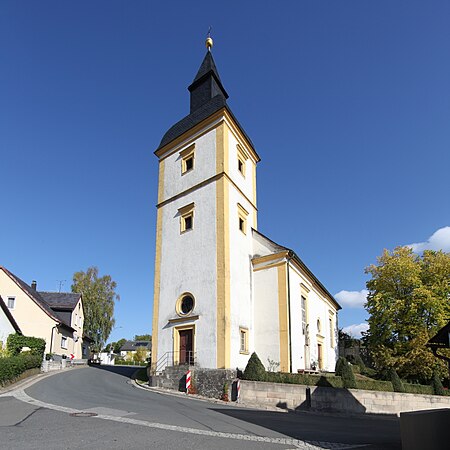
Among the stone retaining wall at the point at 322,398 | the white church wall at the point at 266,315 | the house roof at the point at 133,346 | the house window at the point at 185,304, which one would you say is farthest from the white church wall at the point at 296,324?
the house roof at the point at 133,346

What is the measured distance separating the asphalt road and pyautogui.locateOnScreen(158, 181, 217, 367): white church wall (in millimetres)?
4955

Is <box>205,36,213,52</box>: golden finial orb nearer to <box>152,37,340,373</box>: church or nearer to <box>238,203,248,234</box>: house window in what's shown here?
<box>152,37,340,373</box>: church

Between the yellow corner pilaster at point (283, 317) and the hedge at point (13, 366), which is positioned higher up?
the yellow corner pilaster at point (283, 317)

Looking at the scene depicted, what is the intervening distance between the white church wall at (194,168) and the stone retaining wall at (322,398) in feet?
36.8

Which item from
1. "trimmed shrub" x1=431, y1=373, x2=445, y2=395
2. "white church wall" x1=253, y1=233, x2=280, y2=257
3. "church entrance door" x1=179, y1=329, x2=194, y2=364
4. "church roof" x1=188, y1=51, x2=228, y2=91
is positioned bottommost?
"trimmed shrub" x1=431, y1=373, x2=445, y2=395

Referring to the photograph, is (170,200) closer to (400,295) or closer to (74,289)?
(400,295)

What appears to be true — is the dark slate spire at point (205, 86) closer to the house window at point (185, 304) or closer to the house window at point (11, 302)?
the house window at point (185, 304)

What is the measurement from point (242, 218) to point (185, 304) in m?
5.86

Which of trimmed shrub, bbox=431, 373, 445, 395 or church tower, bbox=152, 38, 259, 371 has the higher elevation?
church tower, bbox=152, 38, 259, 371

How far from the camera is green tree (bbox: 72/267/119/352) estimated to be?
1957 inches

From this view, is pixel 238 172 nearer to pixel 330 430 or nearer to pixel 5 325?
pixel 330 430

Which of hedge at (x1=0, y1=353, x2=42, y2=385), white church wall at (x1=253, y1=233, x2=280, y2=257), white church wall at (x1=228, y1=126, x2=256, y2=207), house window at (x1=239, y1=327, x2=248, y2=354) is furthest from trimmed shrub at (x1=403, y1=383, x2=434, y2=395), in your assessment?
hedge at (x1=0, y1=353, x2=42, y2=385)

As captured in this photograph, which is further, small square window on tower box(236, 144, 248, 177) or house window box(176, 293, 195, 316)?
small square window on tower box(236, 144, 248, 177)

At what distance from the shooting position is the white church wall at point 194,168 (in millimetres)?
22266
